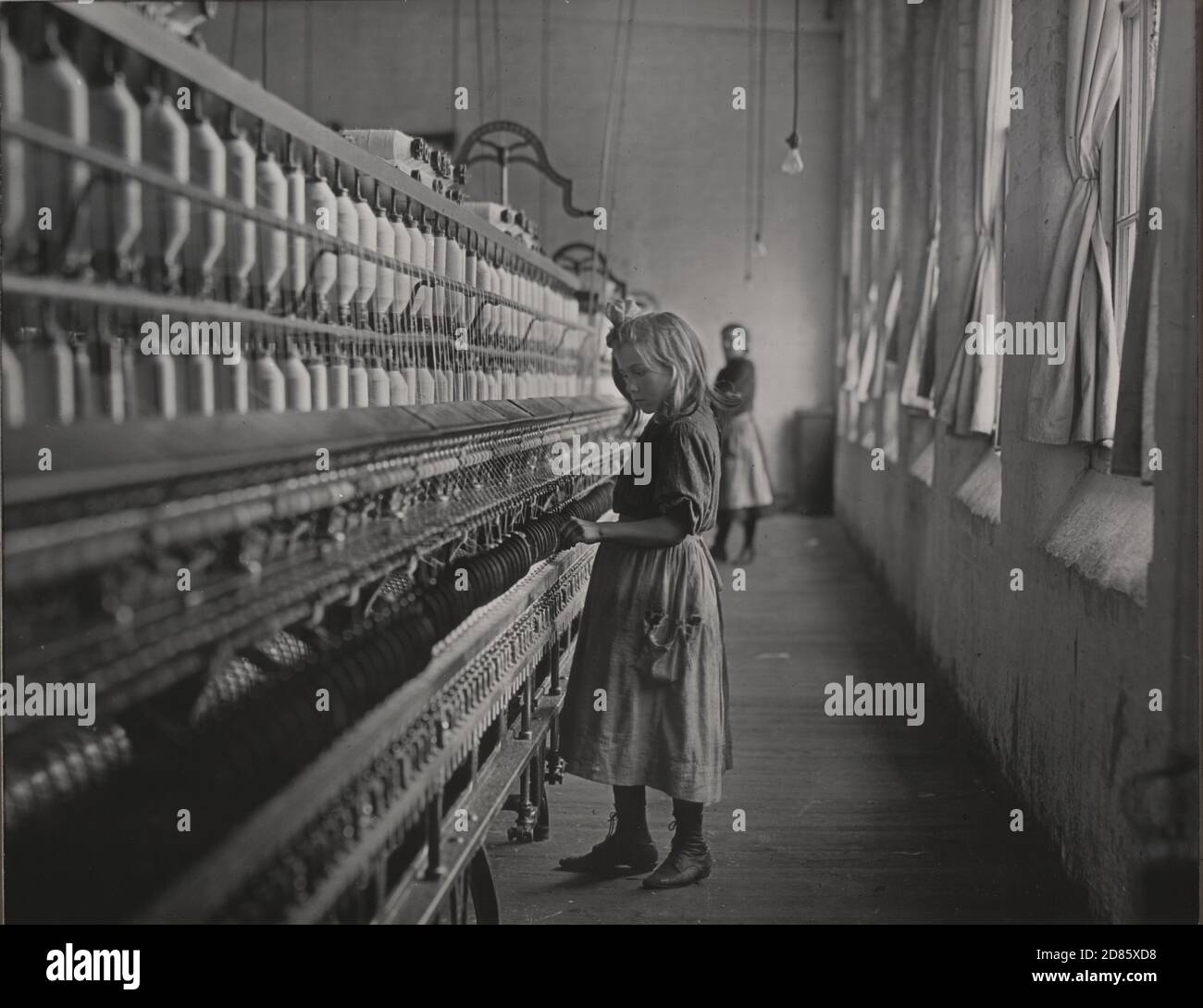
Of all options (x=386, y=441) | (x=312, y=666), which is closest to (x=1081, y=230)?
(x=386, y=441)

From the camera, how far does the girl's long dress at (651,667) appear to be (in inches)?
105

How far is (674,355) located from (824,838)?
1229mm

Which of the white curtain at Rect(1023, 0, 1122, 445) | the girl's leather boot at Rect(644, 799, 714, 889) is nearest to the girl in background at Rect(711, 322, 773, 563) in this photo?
the white curtain at Rect(1023, 0, 1122, 445)

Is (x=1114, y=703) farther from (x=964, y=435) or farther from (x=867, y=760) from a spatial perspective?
(x=964, y=435)

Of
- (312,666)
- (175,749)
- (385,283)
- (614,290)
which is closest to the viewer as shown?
(175,749)

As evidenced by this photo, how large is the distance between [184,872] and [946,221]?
4402 mm

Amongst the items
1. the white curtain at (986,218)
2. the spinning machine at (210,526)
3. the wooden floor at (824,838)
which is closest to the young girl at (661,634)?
the wooden floor at (824,838)

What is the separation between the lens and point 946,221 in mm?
4953

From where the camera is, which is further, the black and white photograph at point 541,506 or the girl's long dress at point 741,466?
the girl's long dress at point 741,466

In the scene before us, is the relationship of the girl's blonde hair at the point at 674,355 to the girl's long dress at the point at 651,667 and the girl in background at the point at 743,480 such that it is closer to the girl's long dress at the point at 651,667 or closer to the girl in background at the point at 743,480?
the girl's long dress at the point at 651,667

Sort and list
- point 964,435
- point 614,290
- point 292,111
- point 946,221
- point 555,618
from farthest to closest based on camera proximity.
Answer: point 614,290 → point 946,221 → point 964,435 → point 555,618 → point 292,111

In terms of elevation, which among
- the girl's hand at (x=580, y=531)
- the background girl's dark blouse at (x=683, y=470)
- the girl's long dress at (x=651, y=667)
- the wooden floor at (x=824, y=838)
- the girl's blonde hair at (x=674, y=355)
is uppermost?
the girl's blonde hair at (x=674, y=355)

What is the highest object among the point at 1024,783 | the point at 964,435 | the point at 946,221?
the point at 946,221

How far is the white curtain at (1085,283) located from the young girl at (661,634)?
929 millimetres
